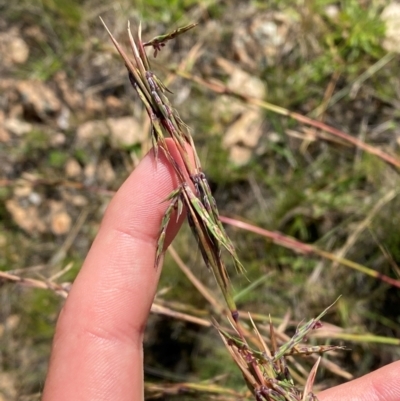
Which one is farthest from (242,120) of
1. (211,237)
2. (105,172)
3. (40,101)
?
(211,237)

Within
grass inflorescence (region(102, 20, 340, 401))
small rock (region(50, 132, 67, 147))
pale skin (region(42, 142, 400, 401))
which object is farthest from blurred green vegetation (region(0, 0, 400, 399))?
grass inflorescence (region(102, 20, 340, 401))

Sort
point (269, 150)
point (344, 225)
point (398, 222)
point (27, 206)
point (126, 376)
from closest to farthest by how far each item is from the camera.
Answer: point (126, 376) < point (398, 222) < point (344, 225) < point (269, 150) < point (27, 206)

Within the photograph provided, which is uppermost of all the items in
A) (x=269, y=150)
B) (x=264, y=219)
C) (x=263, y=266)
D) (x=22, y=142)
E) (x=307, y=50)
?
(x=307, y=50)

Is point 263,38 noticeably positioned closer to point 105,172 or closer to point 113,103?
point 113,103

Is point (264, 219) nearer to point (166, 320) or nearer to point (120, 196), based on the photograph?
point (166, 320)

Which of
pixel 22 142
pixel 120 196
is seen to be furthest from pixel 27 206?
pixel 120 196

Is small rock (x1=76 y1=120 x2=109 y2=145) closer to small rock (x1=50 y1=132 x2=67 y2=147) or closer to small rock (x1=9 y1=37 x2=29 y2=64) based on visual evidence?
small rock (x1=50 y1=132 x2=67 y2=147)

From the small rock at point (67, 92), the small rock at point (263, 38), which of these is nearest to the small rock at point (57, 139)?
the small rock at point (67, 92)
